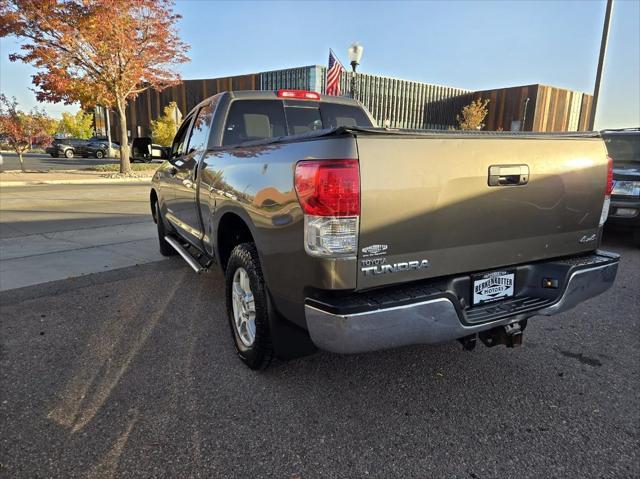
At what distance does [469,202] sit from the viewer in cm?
237

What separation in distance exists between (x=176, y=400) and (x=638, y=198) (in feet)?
24.0

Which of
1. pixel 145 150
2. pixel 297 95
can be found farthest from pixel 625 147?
pixel 145 150

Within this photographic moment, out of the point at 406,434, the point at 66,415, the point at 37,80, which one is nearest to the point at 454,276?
the point at 406,434

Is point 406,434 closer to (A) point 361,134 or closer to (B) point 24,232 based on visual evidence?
(A) point 361,134

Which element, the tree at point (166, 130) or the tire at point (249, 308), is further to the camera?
the tree at point (166, 130)

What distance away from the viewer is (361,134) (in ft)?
6.83

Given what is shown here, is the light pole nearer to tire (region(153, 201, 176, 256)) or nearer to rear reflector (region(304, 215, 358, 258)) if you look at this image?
tire (region(153, 201, 176, 256))

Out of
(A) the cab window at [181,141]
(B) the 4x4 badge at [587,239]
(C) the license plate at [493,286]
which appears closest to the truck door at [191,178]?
(A) the cab window at [181,141]

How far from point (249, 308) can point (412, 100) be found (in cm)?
5580

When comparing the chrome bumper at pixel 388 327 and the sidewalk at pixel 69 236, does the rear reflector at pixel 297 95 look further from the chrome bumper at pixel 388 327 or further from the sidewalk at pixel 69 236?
the sidewalk at pixel 69 236

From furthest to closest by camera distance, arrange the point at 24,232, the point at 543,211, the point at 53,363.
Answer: the point at 24,232 < the point at 53,363 < the point at 543,211

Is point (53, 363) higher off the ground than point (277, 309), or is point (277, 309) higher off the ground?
point (277, 309)

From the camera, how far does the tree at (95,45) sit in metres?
15.4

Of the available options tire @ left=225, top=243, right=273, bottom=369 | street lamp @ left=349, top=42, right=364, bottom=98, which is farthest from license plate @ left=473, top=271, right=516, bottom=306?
street lamp @ left=349, top=42, right=364, bottom=98
